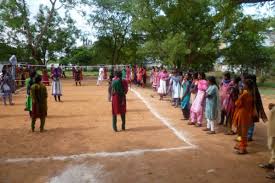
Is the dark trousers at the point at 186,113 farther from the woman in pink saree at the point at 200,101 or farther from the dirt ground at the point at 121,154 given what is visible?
the woman in pink saree at the point at 200,101

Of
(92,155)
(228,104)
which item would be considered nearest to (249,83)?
(228,104)

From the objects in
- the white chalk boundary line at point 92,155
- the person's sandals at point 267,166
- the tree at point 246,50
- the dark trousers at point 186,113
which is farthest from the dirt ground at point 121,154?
the tree at point 246,50

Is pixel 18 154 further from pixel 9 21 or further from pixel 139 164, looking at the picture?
pixel 9 21

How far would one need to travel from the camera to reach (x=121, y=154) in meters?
7.65

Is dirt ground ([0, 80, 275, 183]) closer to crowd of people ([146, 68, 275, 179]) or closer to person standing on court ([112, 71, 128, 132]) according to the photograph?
crowd of people ([146, 68, 275, 179])

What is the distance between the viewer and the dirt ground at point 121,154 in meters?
6.35

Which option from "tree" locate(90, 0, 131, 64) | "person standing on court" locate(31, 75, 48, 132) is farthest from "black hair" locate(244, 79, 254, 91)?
"tree" locate(90, 0, 131, 64)

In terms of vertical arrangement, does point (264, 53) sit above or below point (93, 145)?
above

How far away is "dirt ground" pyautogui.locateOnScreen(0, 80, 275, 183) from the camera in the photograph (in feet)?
20.8

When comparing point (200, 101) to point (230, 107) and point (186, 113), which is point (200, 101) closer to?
point (230, 107)

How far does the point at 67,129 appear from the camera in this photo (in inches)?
410

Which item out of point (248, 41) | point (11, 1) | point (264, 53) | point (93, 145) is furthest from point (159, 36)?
point (93, 145)

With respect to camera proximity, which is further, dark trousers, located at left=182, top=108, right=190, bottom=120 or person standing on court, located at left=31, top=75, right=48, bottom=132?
dark trousers, located at left=182, top=108, right=190, bottom=120

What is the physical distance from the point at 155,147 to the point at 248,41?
77.7 feet
